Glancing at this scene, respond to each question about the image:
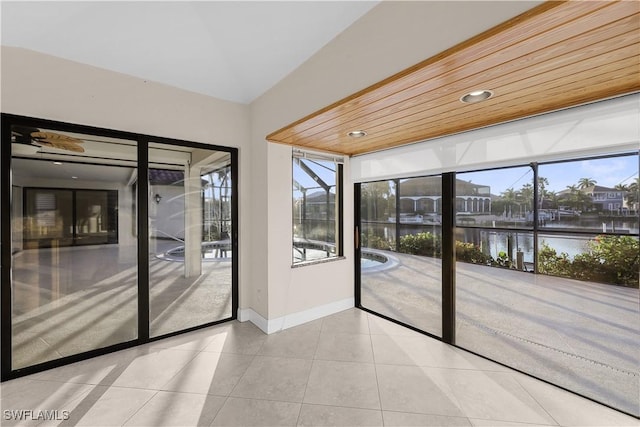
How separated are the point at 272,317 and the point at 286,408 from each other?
1.20 m

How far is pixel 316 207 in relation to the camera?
11.5 ft

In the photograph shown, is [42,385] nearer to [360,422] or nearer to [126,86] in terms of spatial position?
[360,422]

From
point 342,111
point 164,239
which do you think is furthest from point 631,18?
point 164,239

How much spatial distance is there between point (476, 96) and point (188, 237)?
10.6ft

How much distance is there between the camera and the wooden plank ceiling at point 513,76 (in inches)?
40.3

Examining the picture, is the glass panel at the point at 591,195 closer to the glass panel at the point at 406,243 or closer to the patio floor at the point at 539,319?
the patio floor at the point at 539,319

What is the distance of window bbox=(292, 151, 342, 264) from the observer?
3250mm

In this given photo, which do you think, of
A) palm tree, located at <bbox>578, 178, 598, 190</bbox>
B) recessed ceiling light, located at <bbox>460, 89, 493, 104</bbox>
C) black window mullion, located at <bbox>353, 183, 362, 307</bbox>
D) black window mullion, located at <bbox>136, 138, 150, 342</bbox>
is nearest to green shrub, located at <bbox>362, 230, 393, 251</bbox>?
black window mullion, located at <bbox>353, 183, 362, 307</bbox>

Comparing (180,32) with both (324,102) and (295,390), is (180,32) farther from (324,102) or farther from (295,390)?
(295,390)

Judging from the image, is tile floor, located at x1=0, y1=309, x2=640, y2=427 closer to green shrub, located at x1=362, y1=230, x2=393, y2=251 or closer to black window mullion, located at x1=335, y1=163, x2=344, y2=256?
black window mullion, located at x1=335, y1=163, x2=344, y2=256

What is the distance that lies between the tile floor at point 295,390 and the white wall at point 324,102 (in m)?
0.67

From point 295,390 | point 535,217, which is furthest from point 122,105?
point 535,217

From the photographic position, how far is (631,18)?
988 millimetres

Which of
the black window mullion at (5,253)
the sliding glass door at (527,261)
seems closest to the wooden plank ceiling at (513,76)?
the sliding glass door at (527,261)
